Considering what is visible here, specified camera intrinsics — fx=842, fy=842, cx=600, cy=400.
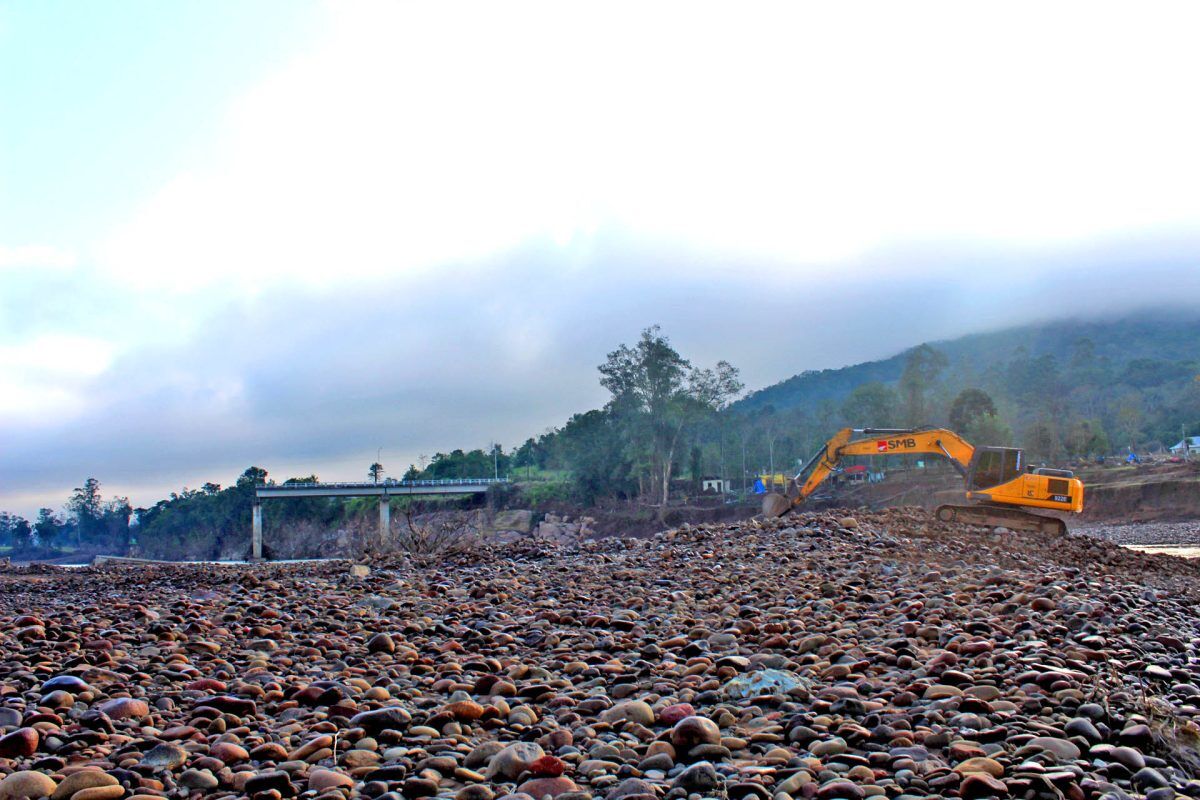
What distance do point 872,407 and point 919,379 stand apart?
502 cm

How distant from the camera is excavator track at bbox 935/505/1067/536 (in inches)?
754

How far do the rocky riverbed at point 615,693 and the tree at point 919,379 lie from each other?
6118 cm

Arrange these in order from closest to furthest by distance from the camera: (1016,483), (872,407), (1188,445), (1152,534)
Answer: (1016,483), (1152,534), (872,407), (1188,445)

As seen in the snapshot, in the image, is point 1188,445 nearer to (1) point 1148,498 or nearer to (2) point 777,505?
(1) point 1148,498

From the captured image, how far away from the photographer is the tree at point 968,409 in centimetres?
6200

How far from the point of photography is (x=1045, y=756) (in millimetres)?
3412

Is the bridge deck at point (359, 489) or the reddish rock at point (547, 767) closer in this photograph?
the reddish rock at point (547, 767)

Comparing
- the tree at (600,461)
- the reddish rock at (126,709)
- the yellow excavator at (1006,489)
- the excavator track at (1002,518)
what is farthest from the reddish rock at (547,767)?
the tree at (600,461)

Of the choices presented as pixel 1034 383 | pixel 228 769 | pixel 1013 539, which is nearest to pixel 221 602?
pixel 228 769

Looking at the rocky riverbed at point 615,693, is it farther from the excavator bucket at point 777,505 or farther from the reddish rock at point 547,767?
the excavator bucket at point 777,505

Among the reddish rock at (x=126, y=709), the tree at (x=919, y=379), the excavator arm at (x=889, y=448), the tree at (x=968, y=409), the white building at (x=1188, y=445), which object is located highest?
the tree at (x=919, y=379)

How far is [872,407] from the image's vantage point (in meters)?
71.4

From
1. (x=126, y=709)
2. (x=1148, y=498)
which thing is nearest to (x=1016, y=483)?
(x=126, y=709)

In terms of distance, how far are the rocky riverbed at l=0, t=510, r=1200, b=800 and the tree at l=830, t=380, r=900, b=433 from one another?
6356 cm
